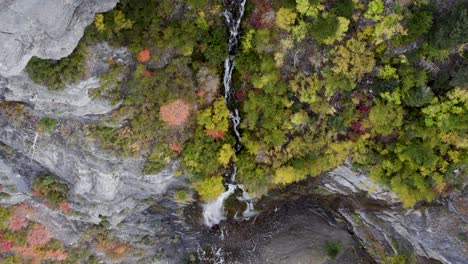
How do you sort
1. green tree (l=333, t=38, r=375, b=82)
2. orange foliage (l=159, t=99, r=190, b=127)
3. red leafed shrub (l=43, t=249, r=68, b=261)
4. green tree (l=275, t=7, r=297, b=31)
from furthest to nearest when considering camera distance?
red leafed shrub (l=43, t=249, r=68, b=261) → orange foliage (l=159, t=99, r=190, b=127) → green tree (l=333, t=38, r=375, b=82) → green tree (l=275, t=7, r=297, b=31)

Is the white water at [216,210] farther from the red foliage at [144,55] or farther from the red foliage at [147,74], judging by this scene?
the red foliage at [144,55]

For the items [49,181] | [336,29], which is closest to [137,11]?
[336,29]

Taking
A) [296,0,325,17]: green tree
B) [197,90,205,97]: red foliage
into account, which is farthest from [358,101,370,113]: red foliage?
[197,90,205,97]: red foliage

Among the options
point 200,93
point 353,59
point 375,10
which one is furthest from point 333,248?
point 375,10

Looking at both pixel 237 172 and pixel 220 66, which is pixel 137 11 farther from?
pixel 237 172

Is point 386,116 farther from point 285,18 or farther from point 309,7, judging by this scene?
point 285,18

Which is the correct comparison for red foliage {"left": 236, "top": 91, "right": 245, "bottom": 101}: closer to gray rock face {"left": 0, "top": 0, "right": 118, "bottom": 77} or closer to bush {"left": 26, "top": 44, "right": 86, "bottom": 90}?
gray rock face {"left": 0, "top": 0, "right": 118, "bottom": 77}
